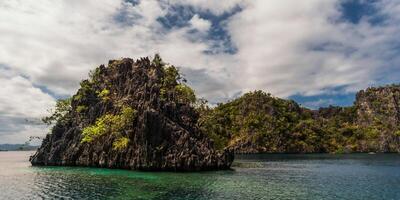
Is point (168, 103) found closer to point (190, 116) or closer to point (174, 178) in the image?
point (190, 116)

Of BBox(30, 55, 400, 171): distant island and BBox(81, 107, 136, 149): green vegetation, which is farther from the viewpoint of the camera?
BBox(81, 107, 136, 149): green vegetation

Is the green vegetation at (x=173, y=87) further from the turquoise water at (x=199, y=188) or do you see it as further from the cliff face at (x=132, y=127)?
the turquoise water at (x=199, y=188)

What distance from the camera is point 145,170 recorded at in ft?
342

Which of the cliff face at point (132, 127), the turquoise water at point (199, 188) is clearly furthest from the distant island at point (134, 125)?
the turquoise water at point (199, 188)

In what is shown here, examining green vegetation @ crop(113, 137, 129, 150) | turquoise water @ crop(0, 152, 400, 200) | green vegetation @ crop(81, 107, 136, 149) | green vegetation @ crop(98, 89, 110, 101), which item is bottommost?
turquoise water @ crop(0, 152, 400, 200)

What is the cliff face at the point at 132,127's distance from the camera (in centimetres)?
10450

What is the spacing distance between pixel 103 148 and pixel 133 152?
49.4 ft

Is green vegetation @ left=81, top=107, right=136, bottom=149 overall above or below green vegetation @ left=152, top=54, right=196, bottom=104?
below

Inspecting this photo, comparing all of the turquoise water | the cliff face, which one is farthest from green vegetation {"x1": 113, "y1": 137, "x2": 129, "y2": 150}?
the turquoise water

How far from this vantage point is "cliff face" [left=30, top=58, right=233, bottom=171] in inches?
4114

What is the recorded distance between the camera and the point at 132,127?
111500 mm

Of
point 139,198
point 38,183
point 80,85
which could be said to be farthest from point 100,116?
point 139,198

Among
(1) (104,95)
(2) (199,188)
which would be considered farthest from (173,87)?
(2) (199,188)

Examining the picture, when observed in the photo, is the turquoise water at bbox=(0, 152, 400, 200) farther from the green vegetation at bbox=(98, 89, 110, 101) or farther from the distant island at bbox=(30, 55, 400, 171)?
the green vegetation at bbox=(98, 89, 110, 101)
